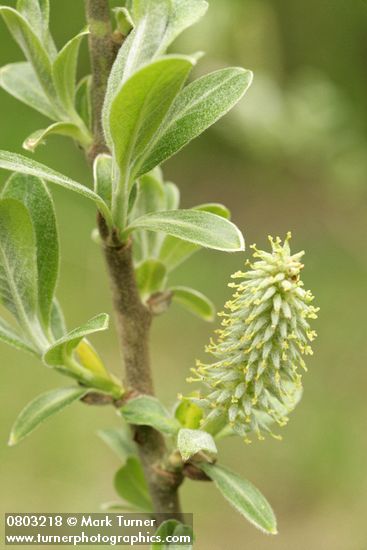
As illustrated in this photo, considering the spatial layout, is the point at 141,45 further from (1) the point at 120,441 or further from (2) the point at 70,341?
(1) the point at 120,441

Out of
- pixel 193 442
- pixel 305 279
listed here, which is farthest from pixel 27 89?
pixel 305 279

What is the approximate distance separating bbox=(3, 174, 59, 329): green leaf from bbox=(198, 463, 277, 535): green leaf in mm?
235

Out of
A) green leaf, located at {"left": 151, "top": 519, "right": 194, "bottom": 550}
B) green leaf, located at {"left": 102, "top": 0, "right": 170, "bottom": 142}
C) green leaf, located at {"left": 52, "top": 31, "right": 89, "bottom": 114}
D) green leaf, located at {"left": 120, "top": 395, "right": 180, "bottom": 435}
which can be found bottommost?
green leaf, located at {"left": 151, "top": 519, "right": 194, "bottom": 550}

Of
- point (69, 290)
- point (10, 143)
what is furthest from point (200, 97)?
point (10, 143)

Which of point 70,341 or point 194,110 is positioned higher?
point 194,110

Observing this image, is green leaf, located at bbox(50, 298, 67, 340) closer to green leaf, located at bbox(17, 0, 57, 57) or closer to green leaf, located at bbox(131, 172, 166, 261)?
green leaf, located at bbox(131, 172, 166, 261)

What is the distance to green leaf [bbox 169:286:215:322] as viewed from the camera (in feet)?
A: 2.74

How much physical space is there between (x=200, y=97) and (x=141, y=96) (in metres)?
0.10

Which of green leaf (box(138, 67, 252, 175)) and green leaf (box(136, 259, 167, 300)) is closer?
green leaf (box(138, 67, 252, 175))

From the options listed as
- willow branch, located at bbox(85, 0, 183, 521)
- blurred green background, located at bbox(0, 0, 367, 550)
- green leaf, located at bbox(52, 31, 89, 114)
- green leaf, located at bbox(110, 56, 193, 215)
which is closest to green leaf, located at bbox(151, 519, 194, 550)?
willow branch, located at bbox(85, 0, 183, 521)

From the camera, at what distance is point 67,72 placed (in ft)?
2.35

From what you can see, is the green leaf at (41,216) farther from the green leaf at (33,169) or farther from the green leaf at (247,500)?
the green leaf at (247,500)

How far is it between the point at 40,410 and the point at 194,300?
0.22m

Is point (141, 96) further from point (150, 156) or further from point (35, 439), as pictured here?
point (35, 439)
